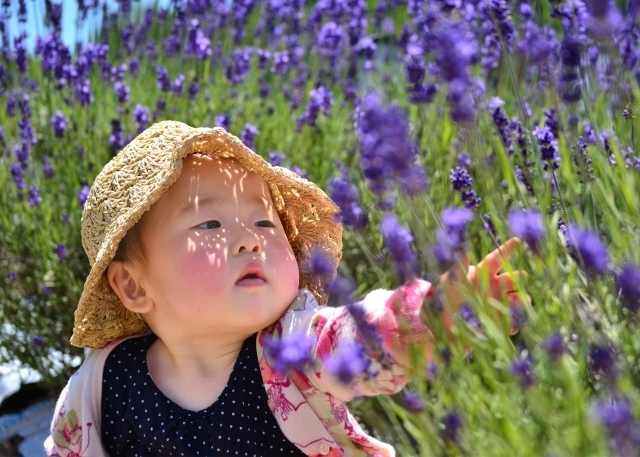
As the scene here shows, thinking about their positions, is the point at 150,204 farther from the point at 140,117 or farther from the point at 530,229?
the point at 140,117

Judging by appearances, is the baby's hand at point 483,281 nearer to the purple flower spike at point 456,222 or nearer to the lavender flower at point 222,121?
the purple flower spike at point 456,222

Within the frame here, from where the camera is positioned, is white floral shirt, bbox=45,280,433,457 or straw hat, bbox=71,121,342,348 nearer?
white floral shirt, bbox=45,280,433,457

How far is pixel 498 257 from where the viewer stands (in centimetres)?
163

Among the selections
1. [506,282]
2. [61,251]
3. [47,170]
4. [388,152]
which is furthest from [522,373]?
[47,170]

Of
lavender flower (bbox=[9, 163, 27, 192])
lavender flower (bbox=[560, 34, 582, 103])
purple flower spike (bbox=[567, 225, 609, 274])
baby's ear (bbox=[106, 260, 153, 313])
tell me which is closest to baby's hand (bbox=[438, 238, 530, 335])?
purple flower spike (bbox=[567, 225, 609, 274])

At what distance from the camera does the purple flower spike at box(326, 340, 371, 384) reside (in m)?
1.26

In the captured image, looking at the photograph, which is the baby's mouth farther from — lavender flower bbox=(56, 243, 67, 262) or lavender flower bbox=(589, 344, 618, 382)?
lavender flower bbox=(56, 243, 67, 262)

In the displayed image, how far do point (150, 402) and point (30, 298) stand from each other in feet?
3.92

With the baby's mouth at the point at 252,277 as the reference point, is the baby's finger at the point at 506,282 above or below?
above

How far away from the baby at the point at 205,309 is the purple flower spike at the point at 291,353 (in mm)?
380

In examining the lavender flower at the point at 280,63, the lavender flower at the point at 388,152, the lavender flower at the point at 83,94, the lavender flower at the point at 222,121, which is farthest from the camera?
the lavender flower at the point at 280,63

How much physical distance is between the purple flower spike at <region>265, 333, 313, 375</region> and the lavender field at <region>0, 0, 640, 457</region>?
0.34ft

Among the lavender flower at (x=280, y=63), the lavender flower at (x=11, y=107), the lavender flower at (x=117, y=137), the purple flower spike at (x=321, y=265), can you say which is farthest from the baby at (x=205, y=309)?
the lavender flower at (x=280, y=63)

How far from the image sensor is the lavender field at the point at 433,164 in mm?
1261
